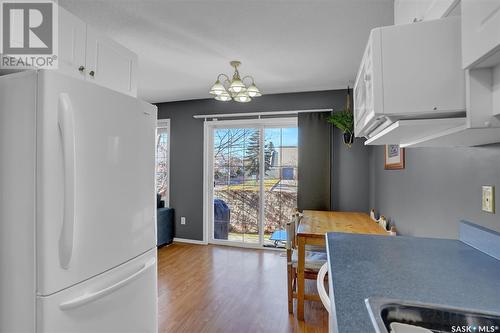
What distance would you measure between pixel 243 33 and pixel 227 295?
2337 millimetres

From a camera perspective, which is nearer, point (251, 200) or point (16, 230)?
Answer: point (16, 230)

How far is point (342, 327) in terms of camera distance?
1.95ft

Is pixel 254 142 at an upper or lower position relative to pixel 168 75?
lower

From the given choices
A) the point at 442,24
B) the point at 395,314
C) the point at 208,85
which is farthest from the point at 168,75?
the point at 395,314

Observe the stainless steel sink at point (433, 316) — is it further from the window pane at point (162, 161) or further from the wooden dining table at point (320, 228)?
the window pane at point (162, 161)

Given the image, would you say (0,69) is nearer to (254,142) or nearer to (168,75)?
(168,75)

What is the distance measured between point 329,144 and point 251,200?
4.68 feet

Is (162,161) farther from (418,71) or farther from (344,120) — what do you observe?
(418,71)

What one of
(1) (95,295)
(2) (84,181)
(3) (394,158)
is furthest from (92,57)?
(3) (394,158)

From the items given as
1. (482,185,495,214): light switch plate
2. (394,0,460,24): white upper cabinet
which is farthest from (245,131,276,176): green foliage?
(482,185,495,214): light switch plate

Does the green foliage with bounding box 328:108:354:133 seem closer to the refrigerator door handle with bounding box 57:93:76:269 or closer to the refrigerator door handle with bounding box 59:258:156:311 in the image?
the refrigerator door handle with bounding box 59:258:156:311

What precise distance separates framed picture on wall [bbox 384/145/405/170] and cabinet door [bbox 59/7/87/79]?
8.18 feet

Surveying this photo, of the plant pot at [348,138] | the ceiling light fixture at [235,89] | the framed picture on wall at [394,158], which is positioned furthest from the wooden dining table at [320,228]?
the ceiling light fixture at [235,89]

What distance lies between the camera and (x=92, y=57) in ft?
5.66
